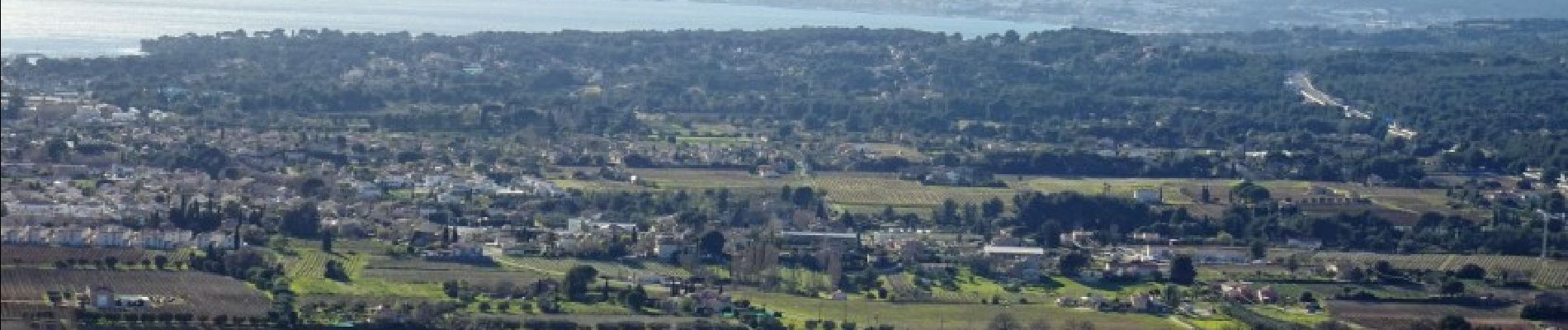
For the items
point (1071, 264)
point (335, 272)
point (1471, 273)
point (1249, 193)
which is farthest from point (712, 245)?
point (1249, 193)

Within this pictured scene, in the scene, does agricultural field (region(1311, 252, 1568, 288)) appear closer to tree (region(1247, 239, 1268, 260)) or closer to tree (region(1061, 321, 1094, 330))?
tree (region(1247, 239, 1268, 260))

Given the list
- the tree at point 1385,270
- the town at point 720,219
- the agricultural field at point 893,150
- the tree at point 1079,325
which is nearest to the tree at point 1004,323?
the town at point 720,219

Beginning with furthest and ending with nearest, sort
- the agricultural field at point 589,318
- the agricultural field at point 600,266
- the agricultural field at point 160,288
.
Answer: the agricultural field at point 600,266
the agricultural field at point 589,318
the agricultural field at point 160,288

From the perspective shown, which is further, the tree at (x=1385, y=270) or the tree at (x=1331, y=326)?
the tree at (x=1385, y=270)

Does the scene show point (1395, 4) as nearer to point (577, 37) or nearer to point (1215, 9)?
point (1215, 9)

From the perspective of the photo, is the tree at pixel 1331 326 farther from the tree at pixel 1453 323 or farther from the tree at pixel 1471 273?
the tree at pixel 1471 273

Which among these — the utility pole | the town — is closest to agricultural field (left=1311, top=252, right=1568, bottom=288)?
the town
